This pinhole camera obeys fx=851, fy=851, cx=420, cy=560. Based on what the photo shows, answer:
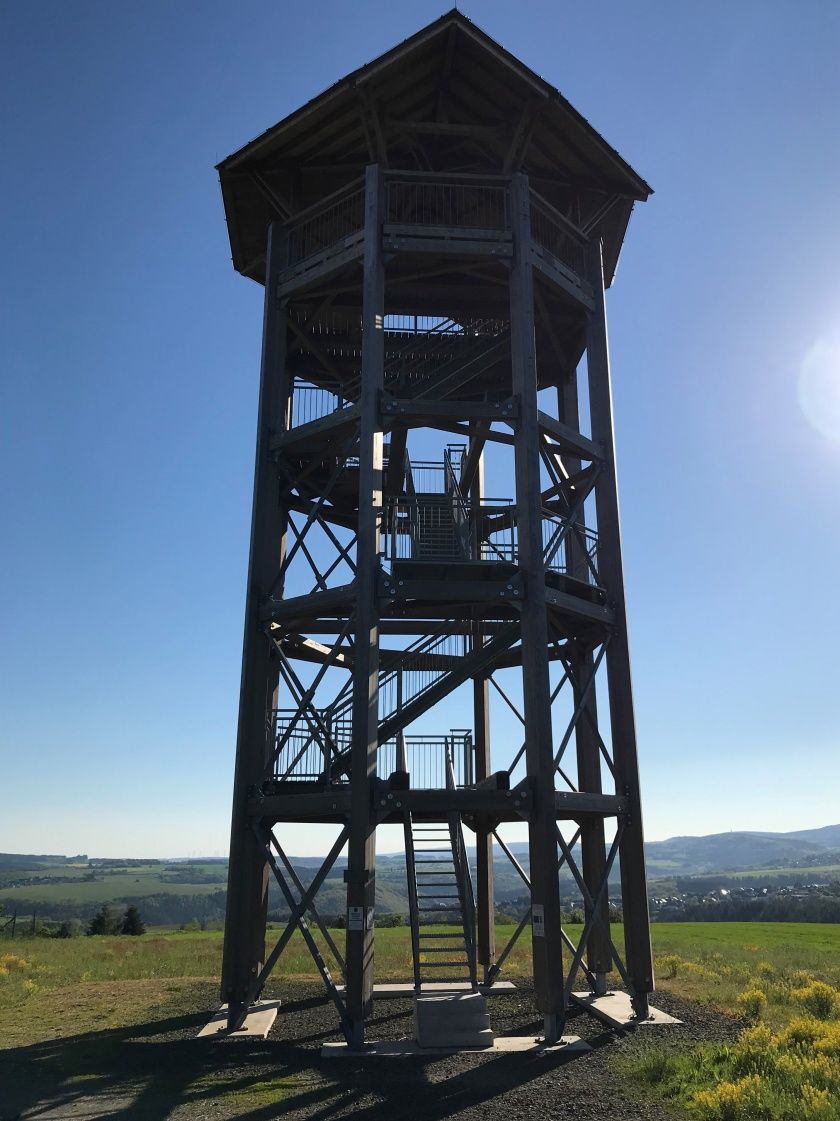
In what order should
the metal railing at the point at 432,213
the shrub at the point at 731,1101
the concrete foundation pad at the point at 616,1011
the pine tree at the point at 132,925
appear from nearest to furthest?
the shrub at the point at 731,1101 < the concrete foundation pad at the point at 616,1011 < the metal railing at the point at 432,213 < the pine tree at the point at 132,925

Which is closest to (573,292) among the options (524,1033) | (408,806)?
(408,806)

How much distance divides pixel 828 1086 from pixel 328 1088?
6.39m

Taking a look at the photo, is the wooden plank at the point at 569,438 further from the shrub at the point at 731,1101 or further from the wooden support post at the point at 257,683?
the shrub at the point at 731,1101

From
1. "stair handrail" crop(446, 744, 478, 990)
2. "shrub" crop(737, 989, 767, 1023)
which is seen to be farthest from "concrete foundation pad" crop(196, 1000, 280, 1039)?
"shrub" crop(737, 989, 767, 1023)

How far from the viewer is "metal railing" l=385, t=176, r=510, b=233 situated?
19.2 metres

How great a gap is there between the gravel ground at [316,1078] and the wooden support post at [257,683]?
157 cm

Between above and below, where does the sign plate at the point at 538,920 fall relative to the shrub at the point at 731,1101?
above

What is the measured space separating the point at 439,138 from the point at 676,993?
20532 millimetres

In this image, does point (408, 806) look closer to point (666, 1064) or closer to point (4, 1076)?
point (666, 1064)

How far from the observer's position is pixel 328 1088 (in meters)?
11.7

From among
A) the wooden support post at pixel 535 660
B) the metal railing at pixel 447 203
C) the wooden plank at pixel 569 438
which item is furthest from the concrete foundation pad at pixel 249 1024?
the metal railing at pixel 447 203

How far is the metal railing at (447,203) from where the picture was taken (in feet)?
63.2

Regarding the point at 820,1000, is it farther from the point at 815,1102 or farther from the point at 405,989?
the point at 405,989

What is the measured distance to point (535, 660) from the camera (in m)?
15.7
